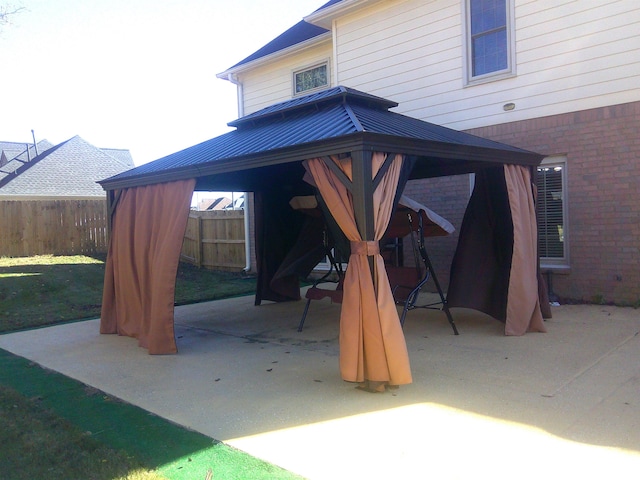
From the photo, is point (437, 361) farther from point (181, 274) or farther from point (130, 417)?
point (181, 274)

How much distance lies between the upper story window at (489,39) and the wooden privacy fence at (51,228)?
38.9ft

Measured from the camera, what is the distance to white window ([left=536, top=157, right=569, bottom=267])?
9234 mm

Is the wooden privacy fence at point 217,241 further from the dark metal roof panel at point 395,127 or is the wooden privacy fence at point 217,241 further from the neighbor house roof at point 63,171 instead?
the dark metal roof panel at point 395,127

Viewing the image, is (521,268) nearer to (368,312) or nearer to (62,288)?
(368,312)

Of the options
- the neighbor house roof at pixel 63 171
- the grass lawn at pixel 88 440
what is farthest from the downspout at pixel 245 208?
the neighbor house roof at pixel 63 171

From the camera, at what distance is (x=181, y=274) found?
15.2 metres

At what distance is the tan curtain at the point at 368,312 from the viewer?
5074mm

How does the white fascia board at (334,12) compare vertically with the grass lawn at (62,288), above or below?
above

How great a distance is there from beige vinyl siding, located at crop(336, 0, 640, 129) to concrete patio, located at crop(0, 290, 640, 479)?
11.7 ft

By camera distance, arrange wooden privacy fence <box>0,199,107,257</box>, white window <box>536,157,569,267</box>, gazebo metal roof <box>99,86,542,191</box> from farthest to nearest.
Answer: wooden privacy fence <box>0,199,107,257</box> < white window <box>536,157,569,267</box> < gazebo metal roof <box>99,86,542,191</box>

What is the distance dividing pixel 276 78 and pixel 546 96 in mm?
7618

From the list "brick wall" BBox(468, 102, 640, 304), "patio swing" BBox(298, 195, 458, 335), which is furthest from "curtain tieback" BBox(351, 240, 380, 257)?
"brick wall" BBox(468, 102, 640, 304)

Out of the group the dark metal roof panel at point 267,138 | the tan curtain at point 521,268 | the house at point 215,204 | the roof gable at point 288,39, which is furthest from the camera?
the house at point 215,204

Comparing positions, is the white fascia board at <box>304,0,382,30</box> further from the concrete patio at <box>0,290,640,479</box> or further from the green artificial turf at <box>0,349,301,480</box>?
the green artificial turf at <box>0,349,301,480</box>
